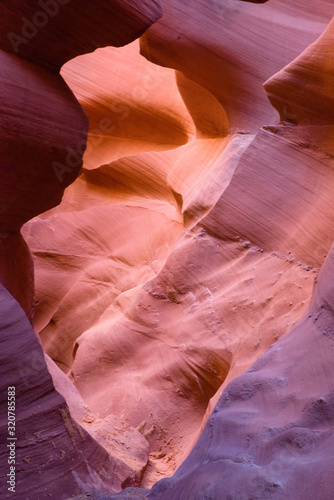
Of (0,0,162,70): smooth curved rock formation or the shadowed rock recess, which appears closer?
the shadowed rock recess

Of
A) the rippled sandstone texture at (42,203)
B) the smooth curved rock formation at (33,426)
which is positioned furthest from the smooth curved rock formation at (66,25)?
the smooth curved rock formation at (33,426)

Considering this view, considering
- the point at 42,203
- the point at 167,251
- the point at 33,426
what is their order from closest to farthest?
the point at 33,426 < the point at 42,203 < the point at 167,251

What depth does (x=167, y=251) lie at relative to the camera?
6.08 meters

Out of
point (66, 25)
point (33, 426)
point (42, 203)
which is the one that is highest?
point (66, 25)

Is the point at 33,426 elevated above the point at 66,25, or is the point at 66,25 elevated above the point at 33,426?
the point at 66,25

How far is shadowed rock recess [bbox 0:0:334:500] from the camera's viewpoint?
8.25 ft

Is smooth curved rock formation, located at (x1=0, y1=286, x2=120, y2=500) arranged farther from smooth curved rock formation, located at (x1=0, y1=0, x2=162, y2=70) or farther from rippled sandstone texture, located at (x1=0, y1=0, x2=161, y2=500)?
smooth curved rock formation, located at (x1=0, y1=0, x2=162, y2=70)

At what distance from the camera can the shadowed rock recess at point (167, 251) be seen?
8.25ft

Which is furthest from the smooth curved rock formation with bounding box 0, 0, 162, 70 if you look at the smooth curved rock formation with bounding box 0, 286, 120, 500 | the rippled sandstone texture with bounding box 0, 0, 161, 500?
the smooth curved rock formation with bounding box 0, 286, 120, 500

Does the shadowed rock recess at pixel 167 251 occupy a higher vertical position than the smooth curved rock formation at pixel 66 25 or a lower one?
lower

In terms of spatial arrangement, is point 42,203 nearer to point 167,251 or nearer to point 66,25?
point 66,25

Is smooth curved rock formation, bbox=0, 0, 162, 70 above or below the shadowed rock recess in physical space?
above

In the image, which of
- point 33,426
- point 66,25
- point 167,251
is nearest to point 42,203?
point 66,25

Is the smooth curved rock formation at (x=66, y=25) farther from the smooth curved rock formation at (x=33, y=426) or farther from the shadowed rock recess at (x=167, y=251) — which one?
the smooth curved rock formation at (x=33, y=426)
